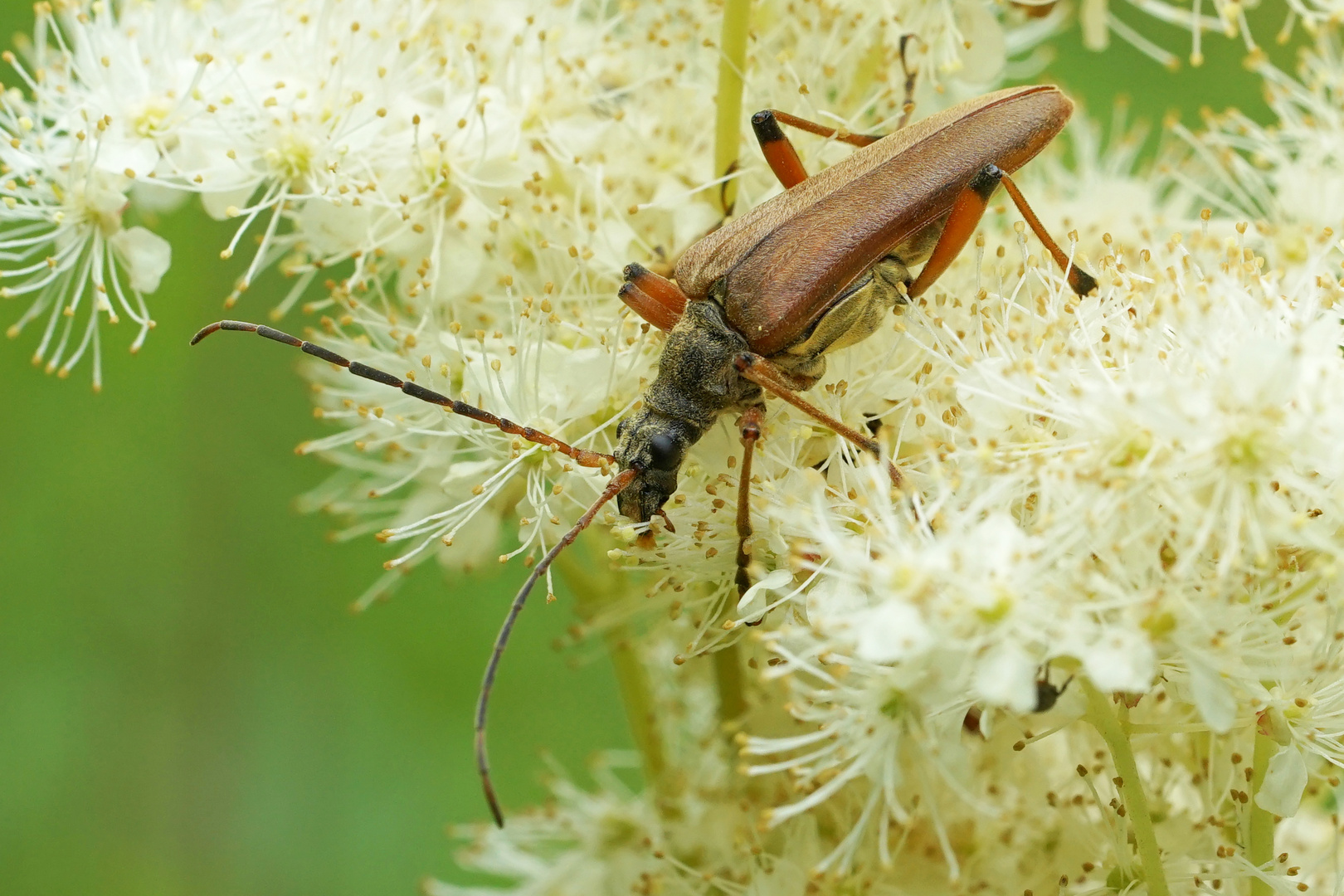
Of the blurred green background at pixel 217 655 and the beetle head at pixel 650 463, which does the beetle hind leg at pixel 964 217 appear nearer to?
the beetle head at pixel 650 463

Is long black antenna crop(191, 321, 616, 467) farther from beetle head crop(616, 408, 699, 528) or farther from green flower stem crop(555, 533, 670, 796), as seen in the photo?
green flower stem crop(555, 533, 670, 796)

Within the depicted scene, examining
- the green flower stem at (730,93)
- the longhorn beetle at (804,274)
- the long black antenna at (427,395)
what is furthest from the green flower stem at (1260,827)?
the green flower stem at (730,93)

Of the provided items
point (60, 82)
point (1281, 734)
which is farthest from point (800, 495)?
point (60, 82)

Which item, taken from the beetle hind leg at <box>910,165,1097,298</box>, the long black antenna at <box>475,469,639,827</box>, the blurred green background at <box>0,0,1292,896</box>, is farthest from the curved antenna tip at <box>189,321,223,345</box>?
the beetle hind leg at <box>910,165,1097,298</box>

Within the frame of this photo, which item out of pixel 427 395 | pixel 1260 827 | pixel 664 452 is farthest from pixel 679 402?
pixel 1260 827

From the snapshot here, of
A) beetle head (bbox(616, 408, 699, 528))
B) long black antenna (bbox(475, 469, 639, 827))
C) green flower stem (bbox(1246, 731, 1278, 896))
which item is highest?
beetle head (bbox(616, 408, 699, 528))

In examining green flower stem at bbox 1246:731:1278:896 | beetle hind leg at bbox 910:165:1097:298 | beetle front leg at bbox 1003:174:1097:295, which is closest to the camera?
green flower stem at bbox 1246:731:1278:896

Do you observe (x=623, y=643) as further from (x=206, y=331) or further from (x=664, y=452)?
(x=206, y=331)
